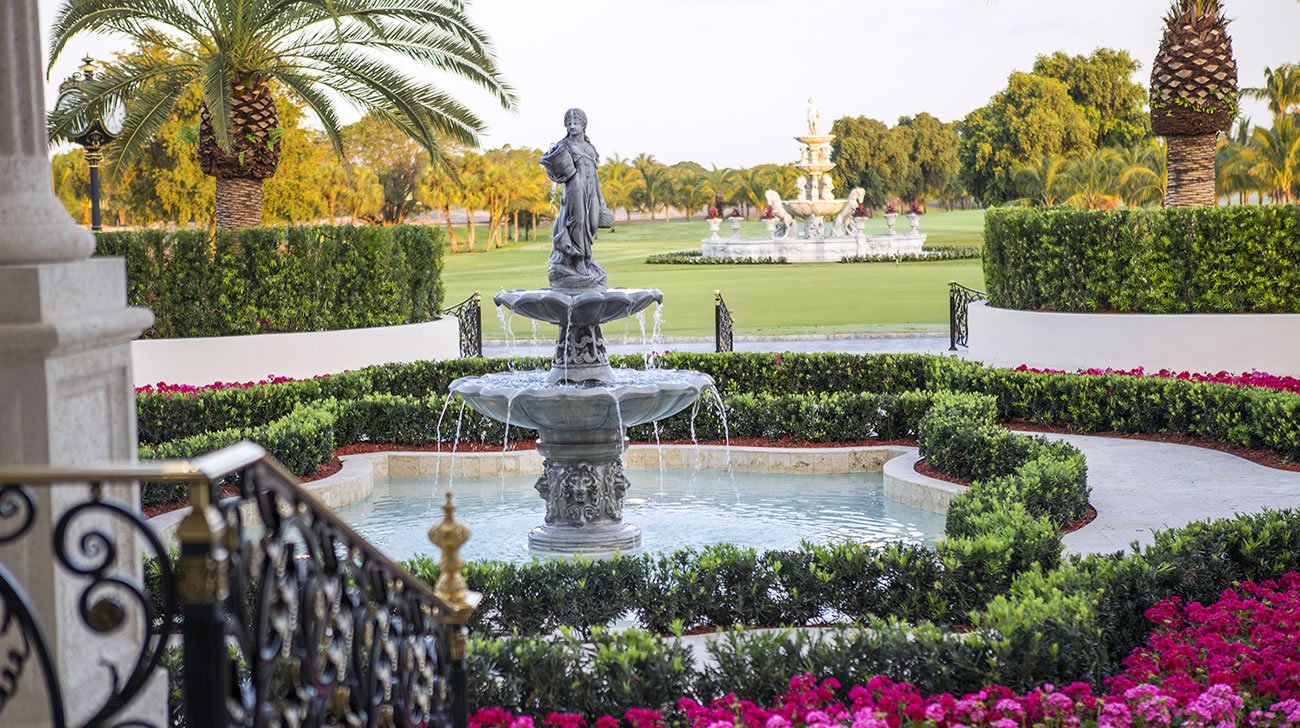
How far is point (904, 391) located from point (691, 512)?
348cm

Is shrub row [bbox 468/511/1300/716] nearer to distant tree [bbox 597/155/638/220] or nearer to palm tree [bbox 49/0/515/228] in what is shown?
palm tree [bbox 49/0/515/228]

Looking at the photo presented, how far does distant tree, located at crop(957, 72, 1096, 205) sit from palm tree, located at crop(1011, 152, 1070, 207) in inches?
32.4

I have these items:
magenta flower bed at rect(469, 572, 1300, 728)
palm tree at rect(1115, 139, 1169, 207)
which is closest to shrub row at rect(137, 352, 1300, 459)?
magenta flower bed at rect(469, 572, 1300, 728)

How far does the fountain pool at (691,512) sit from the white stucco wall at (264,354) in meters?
5.71

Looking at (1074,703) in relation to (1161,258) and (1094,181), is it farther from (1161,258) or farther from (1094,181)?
(1094,181)

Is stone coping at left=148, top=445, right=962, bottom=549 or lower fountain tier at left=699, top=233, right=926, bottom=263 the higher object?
lower fountain tier at left=699, top=233, right=926, bottom=263

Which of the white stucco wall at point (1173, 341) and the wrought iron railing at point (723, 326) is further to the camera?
the wrought iron railing at point (723, 326)

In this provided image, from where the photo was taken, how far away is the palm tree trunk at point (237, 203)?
1856 centimetres

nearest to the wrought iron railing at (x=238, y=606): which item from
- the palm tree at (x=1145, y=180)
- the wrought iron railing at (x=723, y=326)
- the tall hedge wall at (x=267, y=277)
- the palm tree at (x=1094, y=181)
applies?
the tall hedge wall at (x=267, y=277)

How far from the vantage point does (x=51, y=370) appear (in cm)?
333

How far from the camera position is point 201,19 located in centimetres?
1750

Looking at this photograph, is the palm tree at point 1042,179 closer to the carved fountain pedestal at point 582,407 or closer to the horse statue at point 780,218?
the horse statue at point 780,218

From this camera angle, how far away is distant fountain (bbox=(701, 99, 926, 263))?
4850cm

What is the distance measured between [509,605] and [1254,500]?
19.2ft
